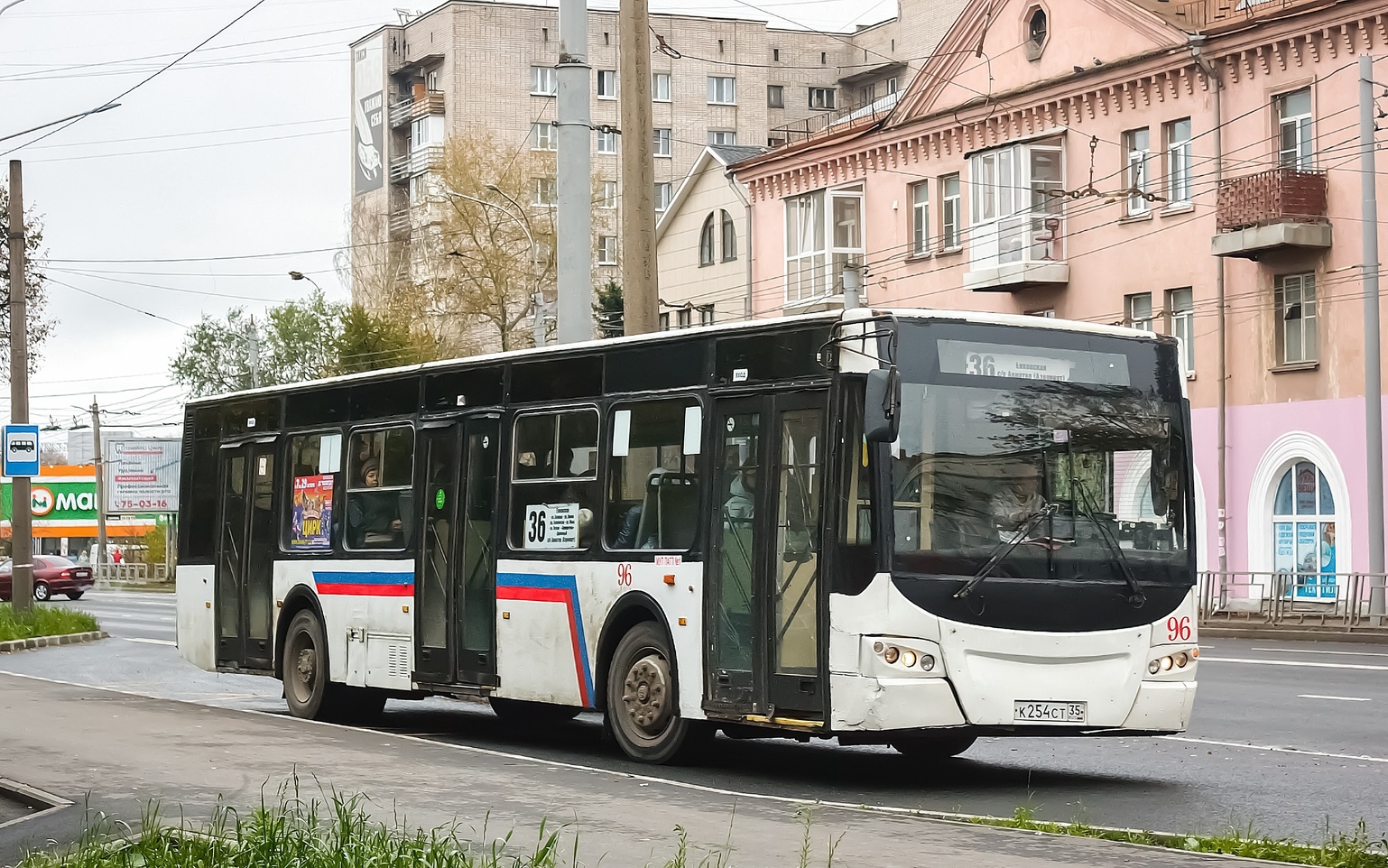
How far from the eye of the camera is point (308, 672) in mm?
18266

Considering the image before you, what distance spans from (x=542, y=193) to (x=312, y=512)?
169 feet

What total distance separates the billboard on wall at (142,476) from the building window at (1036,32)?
198 ft

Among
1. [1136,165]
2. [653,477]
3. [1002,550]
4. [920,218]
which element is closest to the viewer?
[1002,550]

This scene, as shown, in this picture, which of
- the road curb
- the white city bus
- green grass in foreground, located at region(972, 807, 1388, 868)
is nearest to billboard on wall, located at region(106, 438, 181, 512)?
the road curb

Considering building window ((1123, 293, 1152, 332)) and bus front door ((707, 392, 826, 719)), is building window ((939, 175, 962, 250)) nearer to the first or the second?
building window ((1123, 293, 1152, 332))

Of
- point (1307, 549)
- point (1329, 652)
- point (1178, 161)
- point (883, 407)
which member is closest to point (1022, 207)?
point (1178, 161)

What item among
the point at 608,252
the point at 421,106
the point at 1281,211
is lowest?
the point at 1281,211

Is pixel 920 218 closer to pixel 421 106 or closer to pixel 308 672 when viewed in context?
pixel 308 672

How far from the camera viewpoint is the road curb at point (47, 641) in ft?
106

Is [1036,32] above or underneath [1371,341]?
above

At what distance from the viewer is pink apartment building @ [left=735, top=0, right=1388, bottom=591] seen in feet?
120

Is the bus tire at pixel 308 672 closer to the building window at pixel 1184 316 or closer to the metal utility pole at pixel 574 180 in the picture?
the metal utility pole at pixel 574 180

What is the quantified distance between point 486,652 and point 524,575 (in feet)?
2.64

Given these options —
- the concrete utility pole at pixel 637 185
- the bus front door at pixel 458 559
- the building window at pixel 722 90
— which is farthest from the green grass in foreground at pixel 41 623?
the building window at pixel 722 90
